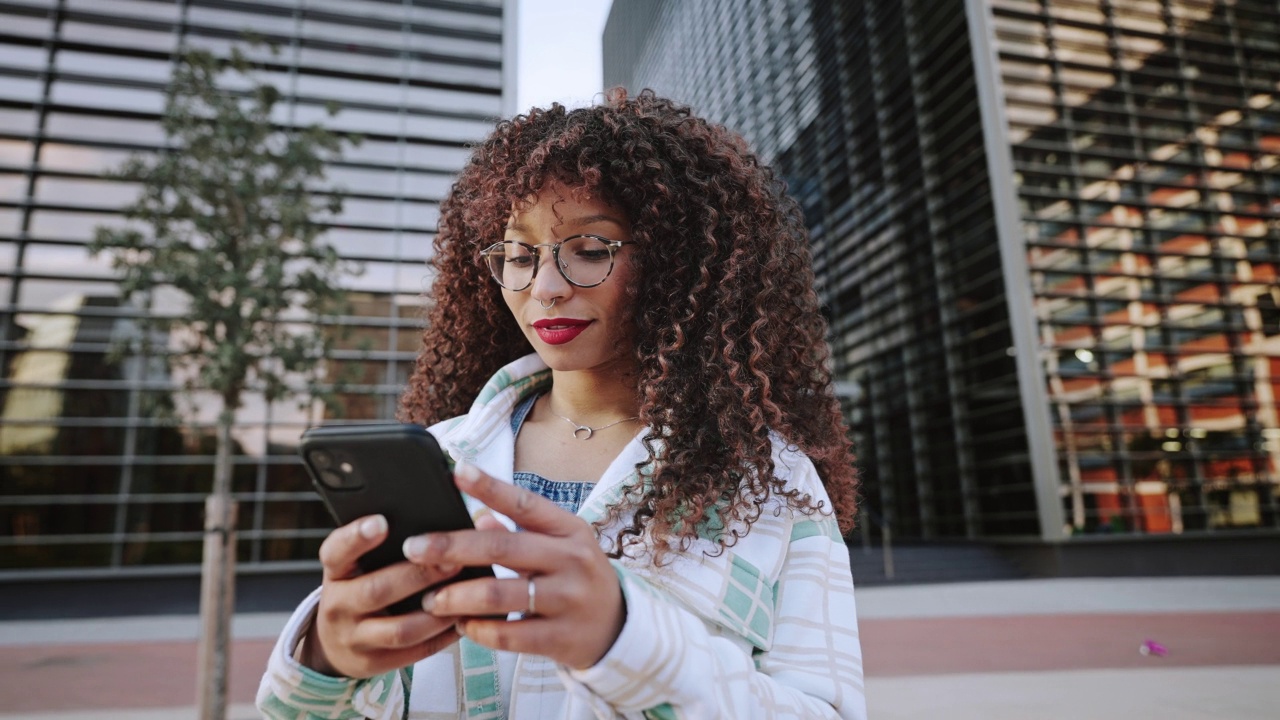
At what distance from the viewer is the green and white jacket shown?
3.11 feet

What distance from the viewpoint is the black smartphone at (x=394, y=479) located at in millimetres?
844

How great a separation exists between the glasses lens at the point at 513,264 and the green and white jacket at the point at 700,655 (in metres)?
0.32

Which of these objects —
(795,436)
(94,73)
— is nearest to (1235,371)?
(795,436)

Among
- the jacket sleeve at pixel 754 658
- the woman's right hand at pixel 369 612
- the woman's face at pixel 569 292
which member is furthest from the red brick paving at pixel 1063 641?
the woman's right hand at pixel 369 612

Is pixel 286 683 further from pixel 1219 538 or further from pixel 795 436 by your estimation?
pixel 1219 538

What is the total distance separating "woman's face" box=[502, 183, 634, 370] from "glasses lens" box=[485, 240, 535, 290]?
2 cm

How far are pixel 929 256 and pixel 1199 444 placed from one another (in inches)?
255

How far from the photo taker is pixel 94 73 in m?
14.4

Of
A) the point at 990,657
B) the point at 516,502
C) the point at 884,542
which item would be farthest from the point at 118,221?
the point at 516,502

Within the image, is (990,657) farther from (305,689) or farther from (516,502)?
(516,502)

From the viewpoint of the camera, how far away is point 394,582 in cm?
84

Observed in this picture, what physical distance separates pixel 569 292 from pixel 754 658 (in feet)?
2.39

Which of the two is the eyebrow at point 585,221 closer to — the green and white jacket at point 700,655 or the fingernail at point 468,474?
the green and white jacket at point 700,655

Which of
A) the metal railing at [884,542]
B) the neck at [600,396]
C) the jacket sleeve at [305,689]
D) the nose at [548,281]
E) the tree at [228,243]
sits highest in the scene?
the tree at [228,243]
